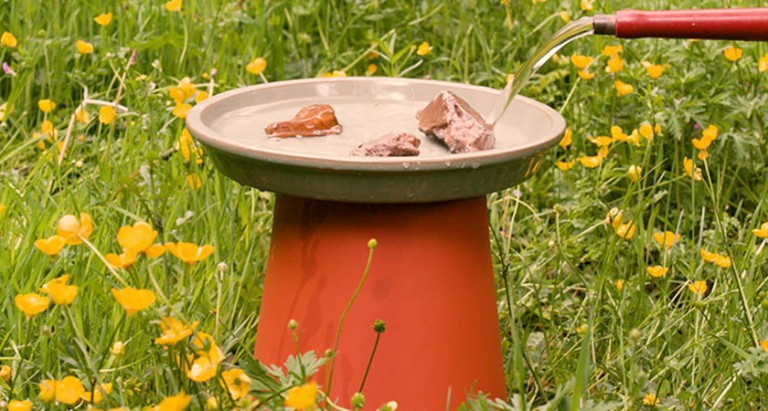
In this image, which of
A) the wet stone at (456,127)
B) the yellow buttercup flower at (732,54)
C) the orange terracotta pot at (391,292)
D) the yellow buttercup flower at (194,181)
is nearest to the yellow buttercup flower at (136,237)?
the orange terracotta pot at (391,292)

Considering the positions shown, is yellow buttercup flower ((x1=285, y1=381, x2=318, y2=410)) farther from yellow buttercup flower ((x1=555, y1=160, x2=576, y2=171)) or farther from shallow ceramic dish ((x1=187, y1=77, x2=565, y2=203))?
yellow buttercup flower ((x1=555, y1=160, x2=576, y2=171))

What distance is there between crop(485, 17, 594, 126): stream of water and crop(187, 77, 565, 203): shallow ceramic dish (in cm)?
2

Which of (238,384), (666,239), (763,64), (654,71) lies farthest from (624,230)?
(238,384)

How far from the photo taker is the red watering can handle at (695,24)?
75.5 inches

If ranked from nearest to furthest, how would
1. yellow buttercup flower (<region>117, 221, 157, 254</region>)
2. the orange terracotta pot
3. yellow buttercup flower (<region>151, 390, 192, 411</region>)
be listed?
yellow buttercup flower (<region>151, 390, 192, 411</region>) → yellow buttercup flower (<region>117, 221, 157, 254</region>) → the orange terracotta pot

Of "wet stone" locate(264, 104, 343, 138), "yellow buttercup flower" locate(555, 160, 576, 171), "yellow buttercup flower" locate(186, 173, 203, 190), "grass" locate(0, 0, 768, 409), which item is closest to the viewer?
"wet stone" locate(264, 104, 343, 138)

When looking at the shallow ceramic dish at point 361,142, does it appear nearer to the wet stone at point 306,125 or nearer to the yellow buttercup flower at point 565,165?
the wet stone at point 306,125

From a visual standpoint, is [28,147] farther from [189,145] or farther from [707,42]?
[707,42]

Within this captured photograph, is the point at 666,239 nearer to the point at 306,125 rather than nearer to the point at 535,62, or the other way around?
the point at 535,62

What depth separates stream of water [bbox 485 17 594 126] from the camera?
7.26 ft

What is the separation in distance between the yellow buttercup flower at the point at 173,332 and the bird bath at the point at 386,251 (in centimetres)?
35

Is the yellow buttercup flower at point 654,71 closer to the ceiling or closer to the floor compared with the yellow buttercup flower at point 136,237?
closer to the floor

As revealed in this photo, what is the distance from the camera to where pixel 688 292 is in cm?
275

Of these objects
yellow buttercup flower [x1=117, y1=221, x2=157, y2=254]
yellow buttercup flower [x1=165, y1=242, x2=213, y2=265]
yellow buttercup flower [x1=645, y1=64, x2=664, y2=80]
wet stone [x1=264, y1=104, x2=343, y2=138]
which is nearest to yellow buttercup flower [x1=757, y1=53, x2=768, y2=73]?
yellow buttercup flower [x1=645, y1=64, x2=664, y2=80]
